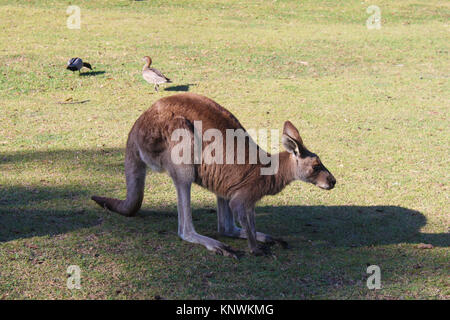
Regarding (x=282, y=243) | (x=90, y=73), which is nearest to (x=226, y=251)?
(x=282, y=243)

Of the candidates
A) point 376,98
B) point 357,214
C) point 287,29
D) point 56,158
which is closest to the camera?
point 357,214

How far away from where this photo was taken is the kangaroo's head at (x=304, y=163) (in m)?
3.78

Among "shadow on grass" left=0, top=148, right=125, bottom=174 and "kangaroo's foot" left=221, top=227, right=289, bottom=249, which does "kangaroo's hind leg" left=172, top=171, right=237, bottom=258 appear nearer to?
"kangaroo's foot" left=221, top=227, right=289, bottom=249

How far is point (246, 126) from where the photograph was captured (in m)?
7.06

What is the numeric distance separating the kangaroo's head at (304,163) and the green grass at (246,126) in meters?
0.50

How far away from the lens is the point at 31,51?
9727 mm

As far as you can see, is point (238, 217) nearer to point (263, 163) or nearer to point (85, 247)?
point (263, 163)

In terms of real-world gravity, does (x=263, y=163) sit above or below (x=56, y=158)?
above

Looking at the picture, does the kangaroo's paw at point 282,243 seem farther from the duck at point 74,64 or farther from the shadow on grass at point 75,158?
the duck at point 74,64

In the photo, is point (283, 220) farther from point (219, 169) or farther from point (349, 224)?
point (219, 169)

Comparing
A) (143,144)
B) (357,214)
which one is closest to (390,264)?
(357,214)

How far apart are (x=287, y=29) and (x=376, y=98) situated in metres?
4.16

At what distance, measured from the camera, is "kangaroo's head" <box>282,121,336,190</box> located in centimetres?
378

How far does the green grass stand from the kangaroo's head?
0.50 m
